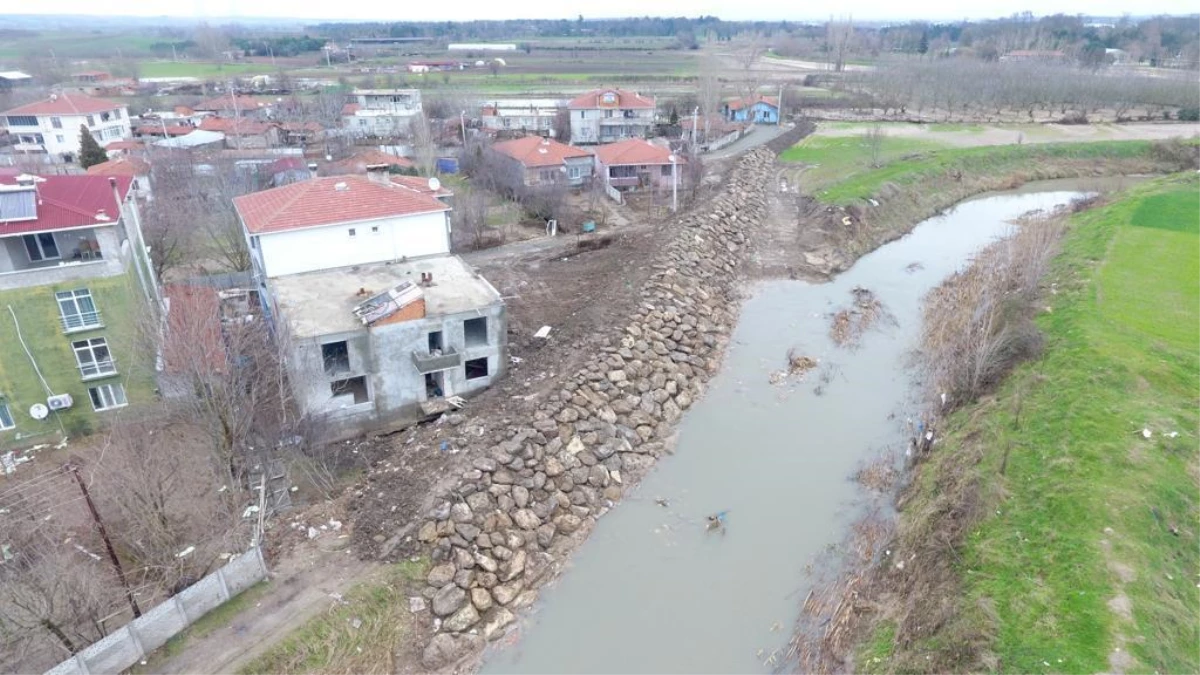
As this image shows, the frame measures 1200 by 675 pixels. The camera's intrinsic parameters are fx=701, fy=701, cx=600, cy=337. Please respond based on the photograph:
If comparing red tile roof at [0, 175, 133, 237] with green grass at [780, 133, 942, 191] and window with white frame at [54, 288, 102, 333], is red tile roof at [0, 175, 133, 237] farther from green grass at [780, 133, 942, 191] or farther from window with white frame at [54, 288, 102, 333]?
green grass at [780, 133, 942, 191]

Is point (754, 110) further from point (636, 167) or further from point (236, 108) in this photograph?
point (236, 108)

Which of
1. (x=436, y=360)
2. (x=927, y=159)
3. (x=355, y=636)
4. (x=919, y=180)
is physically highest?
(x=436, y=360)

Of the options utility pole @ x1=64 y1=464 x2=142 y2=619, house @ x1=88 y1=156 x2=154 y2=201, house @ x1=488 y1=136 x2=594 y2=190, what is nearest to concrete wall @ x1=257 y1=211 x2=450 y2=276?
utility pole @ x1=64 y1=464 x2=142 y2=619

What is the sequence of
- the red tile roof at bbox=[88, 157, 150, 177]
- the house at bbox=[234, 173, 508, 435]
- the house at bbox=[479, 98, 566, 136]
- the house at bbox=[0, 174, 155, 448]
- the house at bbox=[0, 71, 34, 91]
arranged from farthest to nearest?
the house at bbox=[0, 71, 34, 91] → the house at bbox=[479, 98, 566, 136] → the red tile roof at bbox=[88, 157, 150, 177] → the house at bbox=[234, 173, 508, 435] → the house at bbox=[0, 174, 155, 448]

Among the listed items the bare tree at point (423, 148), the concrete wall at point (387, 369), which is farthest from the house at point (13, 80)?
the concrete wall at point (387, 369)

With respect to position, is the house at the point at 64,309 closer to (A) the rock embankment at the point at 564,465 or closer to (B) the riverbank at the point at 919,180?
(A) the rock embankment at the point at 564,465

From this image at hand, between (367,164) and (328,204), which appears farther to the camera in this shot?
(367,164)

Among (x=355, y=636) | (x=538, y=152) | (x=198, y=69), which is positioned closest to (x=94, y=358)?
(x=355, y=636)

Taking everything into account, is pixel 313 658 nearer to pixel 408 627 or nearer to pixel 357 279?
pixel 408 627
